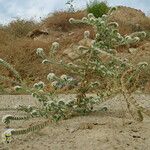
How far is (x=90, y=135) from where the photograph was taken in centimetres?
366

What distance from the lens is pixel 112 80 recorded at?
433cm

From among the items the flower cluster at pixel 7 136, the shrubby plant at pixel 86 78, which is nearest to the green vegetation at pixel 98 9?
the shrubby plant at pixel 86 78

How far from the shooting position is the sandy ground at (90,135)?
3.48m

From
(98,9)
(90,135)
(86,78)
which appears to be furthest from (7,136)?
(98,9)

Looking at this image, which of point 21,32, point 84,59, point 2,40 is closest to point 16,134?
point 84,59

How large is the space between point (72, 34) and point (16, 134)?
8.21 meters

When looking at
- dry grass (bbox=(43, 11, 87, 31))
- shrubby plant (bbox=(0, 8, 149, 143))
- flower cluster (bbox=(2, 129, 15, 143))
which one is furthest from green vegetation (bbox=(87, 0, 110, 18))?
flower cluster (bbox=(2, 129, 15, 143))

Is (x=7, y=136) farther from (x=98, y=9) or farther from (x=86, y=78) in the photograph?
(x=98, y=9)

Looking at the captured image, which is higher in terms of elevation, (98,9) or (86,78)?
(98,9)

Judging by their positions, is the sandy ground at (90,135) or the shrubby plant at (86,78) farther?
the shrubby plant at (86,78)

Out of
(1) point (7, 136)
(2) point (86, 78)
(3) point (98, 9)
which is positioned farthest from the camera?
(3) point (98, 9)

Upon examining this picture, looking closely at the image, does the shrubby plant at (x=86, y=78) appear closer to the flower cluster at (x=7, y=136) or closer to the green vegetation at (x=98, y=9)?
the flower cluster at (x=7, y=136)

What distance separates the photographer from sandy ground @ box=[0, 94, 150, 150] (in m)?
3.48

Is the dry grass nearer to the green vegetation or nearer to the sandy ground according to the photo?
the green vegetation
